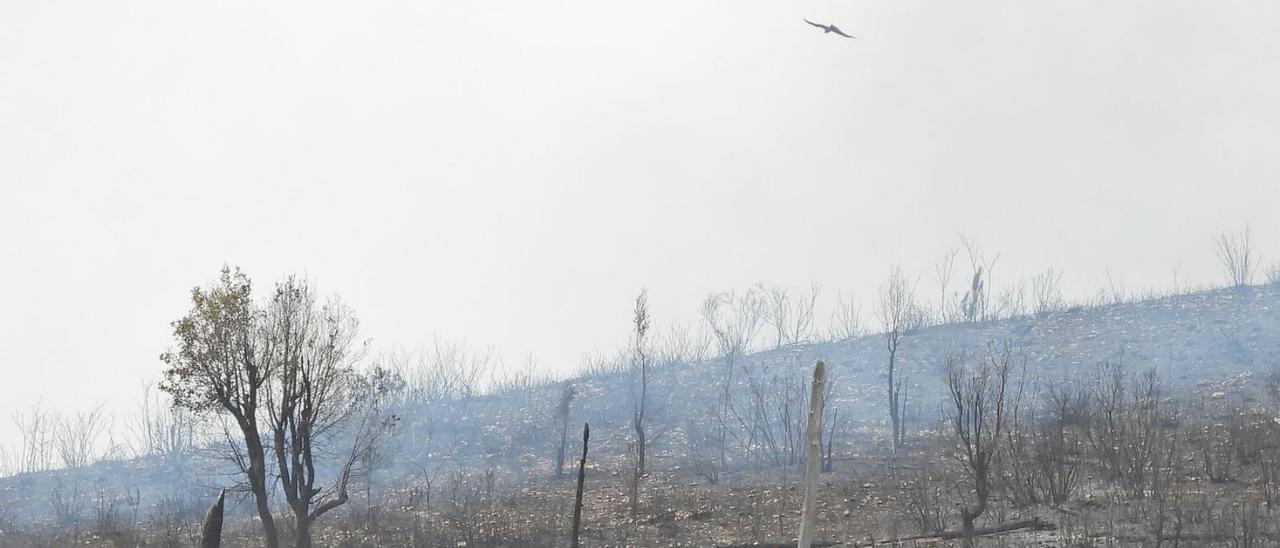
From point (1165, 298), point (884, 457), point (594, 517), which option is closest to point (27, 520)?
point (594, 517)

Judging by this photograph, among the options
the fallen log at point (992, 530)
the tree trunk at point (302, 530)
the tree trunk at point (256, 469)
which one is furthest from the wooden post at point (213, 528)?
the fallen log at point (992, 530)

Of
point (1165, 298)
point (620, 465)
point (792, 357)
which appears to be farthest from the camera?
point (792, 357)

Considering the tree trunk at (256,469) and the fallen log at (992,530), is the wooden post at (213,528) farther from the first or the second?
the fallen log at (992,530)

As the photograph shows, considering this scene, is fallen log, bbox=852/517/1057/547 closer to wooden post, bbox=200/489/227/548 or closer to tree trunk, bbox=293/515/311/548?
tree trunk, bbox=293/515/311/548

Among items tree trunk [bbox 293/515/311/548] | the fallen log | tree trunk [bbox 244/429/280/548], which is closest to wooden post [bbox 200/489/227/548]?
tree trunk [bbox 244/429/280/548]

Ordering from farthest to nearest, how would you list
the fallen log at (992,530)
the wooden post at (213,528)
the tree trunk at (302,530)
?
1. the tree trunk at (302,530)
2. the fallen log at (992,530)
3. the wooden post at (213,528)

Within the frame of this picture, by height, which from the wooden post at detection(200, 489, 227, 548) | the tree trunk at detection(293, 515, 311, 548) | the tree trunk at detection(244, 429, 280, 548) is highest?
the tree trunk at detection(244, 429, 280, 548)

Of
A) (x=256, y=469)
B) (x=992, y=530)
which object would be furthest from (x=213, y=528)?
(x=992, y=530)

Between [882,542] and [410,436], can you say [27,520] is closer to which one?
[410,436]

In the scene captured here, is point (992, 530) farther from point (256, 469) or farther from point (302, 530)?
point (256, 469)

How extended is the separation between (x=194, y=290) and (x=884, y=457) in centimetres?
2088

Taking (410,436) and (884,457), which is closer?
(884,457)

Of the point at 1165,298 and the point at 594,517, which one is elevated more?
the point at 1165,298

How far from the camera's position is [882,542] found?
64.6ft
